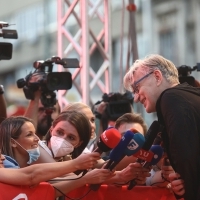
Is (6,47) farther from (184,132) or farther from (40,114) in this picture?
(184,132)

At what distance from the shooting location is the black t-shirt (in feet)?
12.4

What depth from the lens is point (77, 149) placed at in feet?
16.1

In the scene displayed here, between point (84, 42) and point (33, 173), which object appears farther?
point (84, 42)

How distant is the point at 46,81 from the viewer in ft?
20.2

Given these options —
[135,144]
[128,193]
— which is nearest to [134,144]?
[135,144]

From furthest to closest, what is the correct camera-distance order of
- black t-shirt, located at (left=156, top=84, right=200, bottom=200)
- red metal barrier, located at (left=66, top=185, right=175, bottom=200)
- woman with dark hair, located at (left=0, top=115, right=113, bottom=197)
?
1. red metal barrier, located at (left=66, top=185, right=175, bottom=200)
2. woman with dark hair, located at (left=0, top=115, right=113, bottom=197)
3. black t-shirt, located at (left=156, top=84, right=200, bottom=200)

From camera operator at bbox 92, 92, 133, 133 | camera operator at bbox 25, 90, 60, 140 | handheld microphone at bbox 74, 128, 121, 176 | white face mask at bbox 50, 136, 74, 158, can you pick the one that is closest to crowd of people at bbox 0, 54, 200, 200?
white face mask at bbox 50, 136, 74, 158

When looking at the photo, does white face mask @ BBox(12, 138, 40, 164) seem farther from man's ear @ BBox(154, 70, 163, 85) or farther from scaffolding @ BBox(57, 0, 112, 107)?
scaffolding @ BBox(57, 0, 112, 107)

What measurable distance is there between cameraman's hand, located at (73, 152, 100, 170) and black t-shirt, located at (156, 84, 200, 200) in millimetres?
386

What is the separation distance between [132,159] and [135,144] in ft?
4.10

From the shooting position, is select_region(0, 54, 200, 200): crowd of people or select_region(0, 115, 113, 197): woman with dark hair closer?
select_region(0, 54, 200, 200): crowd of people

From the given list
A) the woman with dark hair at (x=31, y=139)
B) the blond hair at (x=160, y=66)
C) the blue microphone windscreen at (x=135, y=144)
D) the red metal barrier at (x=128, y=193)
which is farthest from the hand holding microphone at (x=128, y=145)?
the red metal barrier at (x=128, y=193)

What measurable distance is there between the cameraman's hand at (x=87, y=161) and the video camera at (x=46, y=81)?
7.21ft

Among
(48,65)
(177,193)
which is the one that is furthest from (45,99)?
(177,193)
